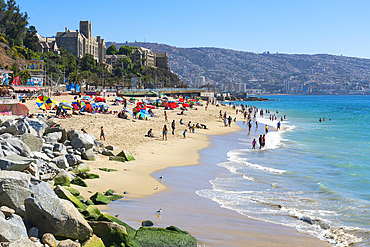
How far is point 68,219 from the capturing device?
588 centimetres

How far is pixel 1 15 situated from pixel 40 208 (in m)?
105

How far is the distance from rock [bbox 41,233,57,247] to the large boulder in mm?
3438

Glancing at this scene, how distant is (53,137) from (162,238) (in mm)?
8520

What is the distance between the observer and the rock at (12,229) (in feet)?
16.9

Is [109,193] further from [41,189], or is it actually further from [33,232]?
[33,232]

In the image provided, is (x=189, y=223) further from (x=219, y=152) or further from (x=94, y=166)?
(x=219, y=152)

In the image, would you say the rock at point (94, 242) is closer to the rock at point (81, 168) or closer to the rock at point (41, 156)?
the rock at point (41, 156)

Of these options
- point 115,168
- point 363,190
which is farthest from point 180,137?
Result: point 363,190

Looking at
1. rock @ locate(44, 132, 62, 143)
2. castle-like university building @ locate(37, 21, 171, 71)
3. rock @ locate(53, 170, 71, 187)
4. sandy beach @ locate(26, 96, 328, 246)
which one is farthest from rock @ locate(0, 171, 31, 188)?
castle-like university building @ locate(37, 21, 171, 71)

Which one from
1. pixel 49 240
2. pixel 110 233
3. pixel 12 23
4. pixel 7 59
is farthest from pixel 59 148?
pixel 12 23

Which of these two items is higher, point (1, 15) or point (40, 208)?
point (1, 15)

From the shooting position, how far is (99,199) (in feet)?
30.1

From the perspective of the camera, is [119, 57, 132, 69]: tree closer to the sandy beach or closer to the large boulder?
the sandy beach

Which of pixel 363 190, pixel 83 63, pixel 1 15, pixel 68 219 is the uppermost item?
pixel 1 15
